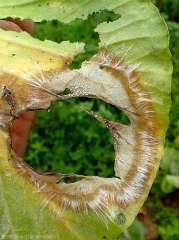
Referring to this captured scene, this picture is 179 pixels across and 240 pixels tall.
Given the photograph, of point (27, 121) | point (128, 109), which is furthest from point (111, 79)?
point (27, 121)

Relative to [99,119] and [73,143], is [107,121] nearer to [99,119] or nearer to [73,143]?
[99,119]

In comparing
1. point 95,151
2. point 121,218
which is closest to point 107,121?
point 121,218

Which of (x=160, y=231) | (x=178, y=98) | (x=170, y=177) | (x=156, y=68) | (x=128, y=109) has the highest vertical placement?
(x=156, y=68)

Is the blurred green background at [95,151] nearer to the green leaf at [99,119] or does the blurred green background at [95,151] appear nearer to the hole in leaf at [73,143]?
the hole in leaf at [73,143]

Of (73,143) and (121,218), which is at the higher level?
(121,218)

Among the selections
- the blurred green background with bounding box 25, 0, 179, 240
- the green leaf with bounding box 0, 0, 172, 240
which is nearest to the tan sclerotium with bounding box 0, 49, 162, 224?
the green leaf with bounding box 0, 0, 172, 240

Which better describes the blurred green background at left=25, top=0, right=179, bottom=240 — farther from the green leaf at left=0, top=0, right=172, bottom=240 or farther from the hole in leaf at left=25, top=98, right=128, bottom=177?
the green leaf at left=0, top=0, right=172, bottom=240

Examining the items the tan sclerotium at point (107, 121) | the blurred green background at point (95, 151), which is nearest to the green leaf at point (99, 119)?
the tan sclerotium at point (107, 121)

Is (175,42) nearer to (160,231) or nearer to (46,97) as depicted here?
(160,231)
